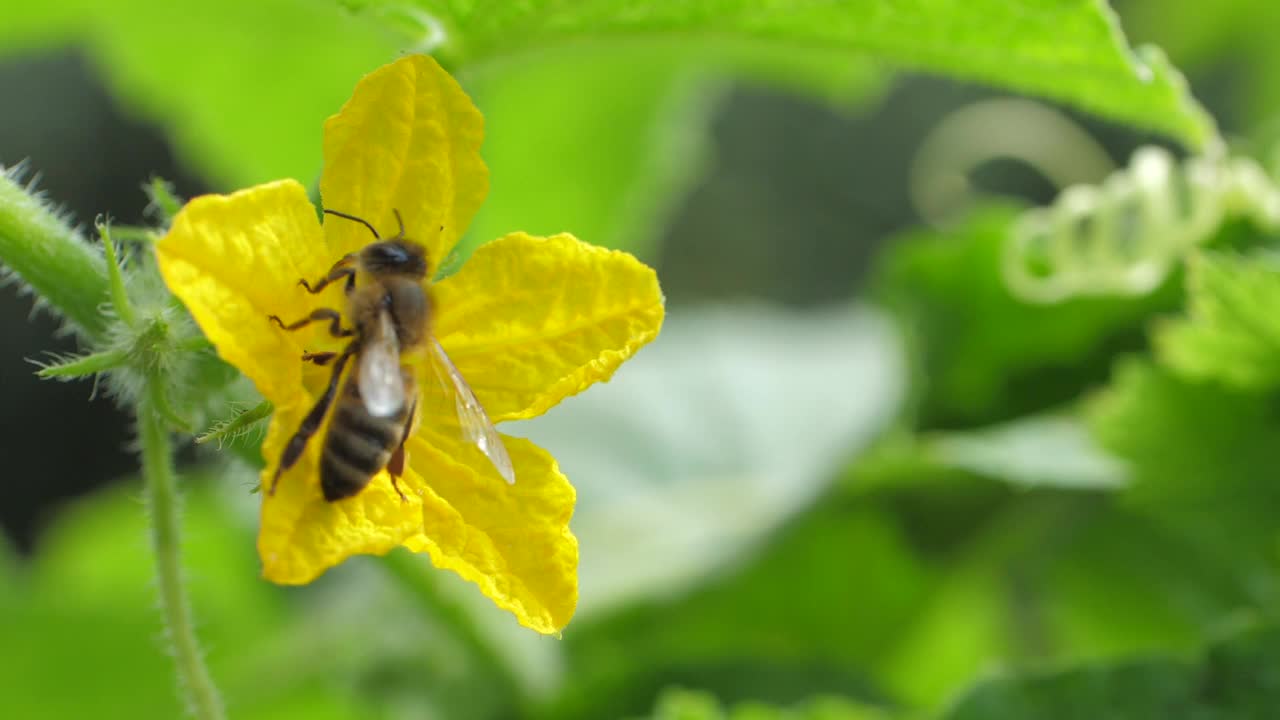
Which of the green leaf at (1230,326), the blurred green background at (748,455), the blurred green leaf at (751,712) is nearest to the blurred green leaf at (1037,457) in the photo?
the blurred green background at (748,455)

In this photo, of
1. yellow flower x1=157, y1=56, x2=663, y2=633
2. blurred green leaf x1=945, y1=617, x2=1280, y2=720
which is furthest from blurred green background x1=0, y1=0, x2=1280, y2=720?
yellow flower x1=157, y1=56, x2=663, y2=633

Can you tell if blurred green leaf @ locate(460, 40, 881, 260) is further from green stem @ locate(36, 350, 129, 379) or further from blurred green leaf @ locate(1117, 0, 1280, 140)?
green stem @ locate(36, 350, 129, 379)

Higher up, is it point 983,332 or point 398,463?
point 398,463

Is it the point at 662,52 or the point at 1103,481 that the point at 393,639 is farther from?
the point at 662,52

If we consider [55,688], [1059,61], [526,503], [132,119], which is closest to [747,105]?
[132,119]

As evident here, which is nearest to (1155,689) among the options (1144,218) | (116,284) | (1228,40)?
(1144,218)

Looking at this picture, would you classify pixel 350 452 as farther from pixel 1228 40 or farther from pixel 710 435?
pixel 1228 40
